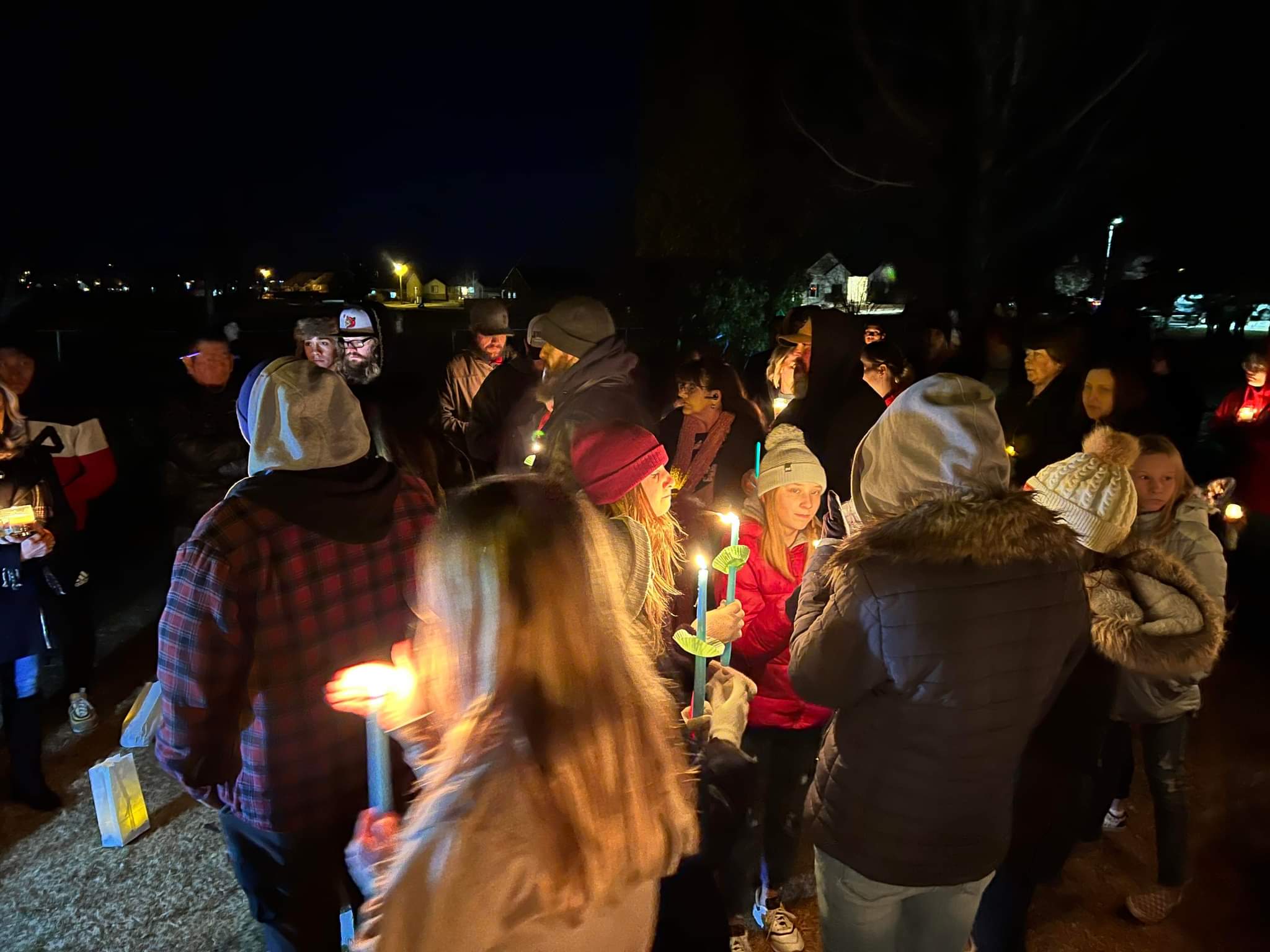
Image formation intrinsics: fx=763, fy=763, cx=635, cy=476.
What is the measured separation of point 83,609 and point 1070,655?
5079 millimetres

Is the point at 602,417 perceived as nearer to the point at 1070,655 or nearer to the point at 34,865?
the point at 1070,655

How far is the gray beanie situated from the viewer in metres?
3.90

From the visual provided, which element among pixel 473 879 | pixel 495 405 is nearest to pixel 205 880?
pixel 473 879

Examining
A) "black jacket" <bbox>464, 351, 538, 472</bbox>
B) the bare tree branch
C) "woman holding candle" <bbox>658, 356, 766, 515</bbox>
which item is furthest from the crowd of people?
the bare tree branch

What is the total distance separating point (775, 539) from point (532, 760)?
1892 millimetres

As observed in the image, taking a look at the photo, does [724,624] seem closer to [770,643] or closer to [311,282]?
[770,643]

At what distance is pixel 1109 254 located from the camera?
22.8 m

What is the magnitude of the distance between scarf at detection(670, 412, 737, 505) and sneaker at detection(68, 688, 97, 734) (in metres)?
3.55

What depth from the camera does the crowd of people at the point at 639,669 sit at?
4.15 ft

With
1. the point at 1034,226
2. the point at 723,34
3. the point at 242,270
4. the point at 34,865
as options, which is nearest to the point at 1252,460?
the point at 34,865

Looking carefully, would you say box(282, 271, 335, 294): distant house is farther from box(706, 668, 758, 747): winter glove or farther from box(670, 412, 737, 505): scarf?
box(706, 668, 758, 747): winter glove

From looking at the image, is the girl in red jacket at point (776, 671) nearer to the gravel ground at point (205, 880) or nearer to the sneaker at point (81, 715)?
the gravel ground at point (205, 880)

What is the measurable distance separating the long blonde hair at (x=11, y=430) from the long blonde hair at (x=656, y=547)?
2769 mm

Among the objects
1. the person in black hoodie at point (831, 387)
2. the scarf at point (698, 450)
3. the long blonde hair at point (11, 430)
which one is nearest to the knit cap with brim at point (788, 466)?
the scarf at point (698, 450)
